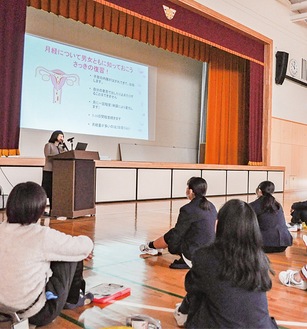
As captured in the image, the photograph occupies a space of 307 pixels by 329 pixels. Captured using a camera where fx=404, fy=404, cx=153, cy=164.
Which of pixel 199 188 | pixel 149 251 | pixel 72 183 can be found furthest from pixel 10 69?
pixel 199 188

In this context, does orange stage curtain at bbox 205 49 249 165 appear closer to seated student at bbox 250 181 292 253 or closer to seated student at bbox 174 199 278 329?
seated student at bbox 250 181 292 253

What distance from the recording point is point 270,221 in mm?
3113

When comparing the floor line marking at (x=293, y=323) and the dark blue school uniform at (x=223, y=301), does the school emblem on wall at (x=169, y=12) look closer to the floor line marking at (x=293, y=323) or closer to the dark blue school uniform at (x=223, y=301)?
the floor line marking at (x=293, y=323)

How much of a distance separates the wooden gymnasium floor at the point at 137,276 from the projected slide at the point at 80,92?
236cm

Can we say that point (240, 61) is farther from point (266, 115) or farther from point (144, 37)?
point (144, 37)

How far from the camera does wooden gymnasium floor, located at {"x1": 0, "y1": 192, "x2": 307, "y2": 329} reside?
180cm

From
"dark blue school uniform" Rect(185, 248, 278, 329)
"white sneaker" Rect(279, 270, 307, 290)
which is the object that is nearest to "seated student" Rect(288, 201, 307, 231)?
"white sneaker" Rect(279, 270, 307, 290)

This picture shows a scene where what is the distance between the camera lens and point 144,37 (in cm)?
711

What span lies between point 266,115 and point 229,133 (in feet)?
3.10

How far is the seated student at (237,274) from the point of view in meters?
1.30

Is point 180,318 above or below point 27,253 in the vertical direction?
below

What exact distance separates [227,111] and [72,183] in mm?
5830

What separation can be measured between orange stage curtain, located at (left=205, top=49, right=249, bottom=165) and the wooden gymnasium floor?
496cm

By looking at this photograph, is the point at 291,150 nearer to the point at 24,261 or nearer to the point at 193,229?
the point at 193,229
